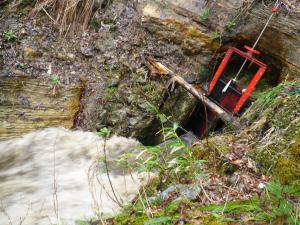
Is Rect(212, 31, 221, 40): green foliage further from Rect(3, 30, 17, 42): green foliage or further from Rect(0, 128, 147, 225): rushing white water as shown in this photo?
Rect(3, 30, 17, 42): green foliage

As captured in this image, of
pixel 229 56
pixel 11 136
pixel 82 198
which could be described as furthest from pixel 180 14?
pixel 82 198

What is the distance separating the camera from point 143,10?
629cm

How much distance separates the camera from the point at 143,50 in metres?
6.16

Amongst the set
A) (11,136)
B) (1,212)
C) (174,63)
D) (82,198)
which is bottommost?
(11,136)

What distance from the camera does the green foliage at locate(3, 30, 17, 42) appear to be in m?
5.62

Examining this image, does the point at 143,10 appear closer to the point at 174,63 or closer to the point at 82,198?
the point at 174,63

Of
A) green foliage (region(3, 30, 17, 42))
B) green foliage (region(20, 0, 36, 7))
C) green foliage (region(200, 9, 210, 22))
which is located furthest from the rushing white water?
green foliage (region(200, 9, 210, 22))

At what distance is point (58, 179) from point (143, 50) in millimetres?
2809

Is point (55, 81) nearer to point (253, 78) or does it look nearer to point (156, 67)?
point (156, 67)

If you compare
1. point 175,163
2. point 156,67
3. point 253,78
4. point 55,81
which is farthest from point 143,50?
point 175,163

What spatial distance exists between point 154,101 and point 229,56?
4.68 feet

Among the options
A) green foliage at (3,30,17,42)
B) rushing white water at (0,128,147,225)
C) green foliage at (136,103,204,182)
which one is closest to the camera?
green foliage at (136,103,204,182)

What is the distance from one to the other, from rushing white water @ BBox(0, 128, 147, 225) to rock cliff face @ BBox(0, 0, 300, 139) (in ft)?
1.16

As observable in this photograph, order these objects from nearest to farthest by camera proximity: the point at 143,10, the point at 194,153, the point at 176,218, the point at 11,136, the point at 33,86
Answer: the point at 176,218, the point at 194,153, the point at 11,136, the point at 33,86, the point at 143,10
